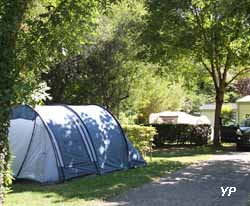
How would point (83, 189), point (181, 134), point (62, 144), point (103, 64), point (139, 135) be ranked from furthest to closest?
point (181, 134) → point (103, 64) → point (139, 135) → point (62, 144) → point (83, 189)

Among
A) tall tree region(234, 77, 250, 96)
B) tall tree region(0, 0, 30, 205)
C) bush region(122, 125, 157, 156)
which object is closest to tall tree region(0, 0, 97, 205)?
tall tree region(0, 0, 30, 205)

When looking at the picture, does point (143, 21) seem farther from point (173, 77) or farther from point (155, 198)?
point (155, 198)

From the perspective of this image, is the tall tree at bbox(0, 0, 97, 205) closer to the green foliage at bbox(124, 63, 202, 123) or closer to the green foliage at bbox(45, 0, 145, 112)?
the green foliage at bbox(45, 0, 145, 112)

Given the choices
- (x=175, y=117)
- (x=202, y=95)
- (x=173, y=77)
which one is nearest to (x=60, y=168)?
(x=173, y=77)

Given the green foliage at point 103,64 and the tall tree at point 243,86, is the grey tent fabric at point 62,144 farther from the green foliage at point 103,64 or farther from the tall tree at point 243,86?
the tall tree at point 243,86

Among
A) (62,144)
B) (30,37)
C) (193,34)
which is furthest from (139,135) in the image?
(193,34)

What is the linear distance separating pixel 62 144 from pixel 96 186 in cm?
186

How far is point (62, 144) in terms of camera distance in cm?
1296

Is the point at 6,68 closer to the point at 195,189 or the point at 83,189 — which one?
the point at 83,189

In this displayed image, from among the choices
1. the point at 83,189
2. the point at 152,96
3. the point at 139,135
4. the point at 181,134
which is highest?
the point at 152,96

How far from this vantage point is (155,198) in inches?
394

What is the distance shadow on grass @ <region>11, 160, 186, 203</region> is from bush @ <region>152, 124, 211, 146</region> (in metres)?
11.3

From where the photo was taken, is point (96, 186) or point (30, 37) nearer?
point (30, 37)

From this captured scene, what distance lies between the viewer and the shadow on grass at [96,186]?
10.6 metres
